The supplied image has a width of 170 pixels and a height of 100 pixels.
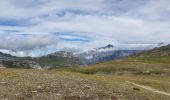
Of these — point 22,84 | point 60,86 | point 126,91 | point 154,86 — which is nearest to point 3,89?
point 22,84

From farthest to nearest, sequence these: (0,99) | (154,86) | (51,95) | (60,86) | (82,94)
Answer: (154,86) → (60,86) → (82,94) → (51,95) → (0,99)

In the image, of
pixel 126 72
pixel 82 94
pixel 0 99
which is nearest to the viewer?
pixel 0 99

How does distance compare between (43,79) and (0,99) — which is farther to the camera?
(43,79)

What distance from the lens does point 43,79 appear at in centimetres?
4866

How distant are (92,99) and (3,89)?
34.6ft

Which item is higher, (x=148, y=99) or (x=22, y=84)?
(x=22, y=84)

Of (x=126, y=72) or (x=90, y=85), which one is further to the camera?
(x=126, y=72)

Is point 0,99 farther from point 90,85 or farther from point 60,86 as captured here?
point 90,85

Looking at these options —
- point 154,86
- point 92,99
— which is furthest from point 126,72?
point 92,99

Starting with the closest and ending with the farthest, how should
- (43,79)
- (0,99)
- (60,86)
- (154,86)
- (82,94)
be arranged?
(0,99) → (82,94) → (60,86) → (43,79) → (154,86)

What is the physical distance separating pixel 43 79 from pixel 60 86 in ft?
14.5

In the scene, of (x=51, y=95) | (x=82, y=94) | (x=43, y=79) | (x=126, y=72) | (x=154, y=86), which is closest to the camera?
(x=51, y=95)

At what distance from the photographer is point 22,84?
43.7m

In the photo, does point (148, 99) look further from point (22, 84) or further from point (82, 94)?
point (22, 84)
